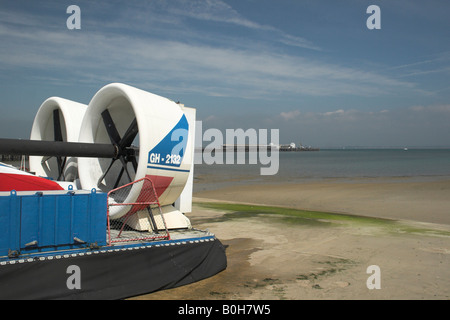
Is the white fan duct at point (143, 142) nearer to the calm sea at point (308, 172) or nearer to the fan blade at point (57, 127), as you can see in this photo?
the fan blade at point (57, 127)

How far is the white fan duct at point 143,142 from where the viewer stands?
6.53 metres

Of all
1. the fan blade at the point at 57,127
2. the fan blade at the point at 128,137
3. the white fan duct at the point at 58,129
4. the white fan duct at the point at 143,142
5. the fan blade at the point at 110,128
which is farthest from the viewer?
the fan blade at the point at 57,127

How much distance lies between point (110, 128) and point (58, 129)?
8.61ft

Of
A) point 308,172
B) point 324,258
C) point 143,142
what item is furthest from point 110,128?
point 308,172

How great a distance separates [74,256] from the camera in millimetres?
5230

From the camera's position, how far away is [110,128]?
770 cm

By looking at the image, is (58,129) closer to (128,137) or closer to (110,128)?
(110,128)

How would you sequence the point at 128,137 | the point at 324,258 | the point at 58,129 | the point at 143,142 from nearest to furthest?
1. the point at 143,142
2. the point at 128,137
3. the point at 324,258
4. the point at 58,129

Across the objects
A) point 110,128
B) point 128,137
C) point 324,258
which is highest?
point 110,128

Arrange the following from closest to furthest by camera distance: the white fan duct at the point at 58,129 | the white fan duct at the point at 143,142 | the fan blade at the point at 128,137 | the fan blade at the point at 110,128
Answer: the white fan duct at the point at 143,142
the fan blade at the point at 128,137
the fan blade at the point at 110,128
the white fan duct at the point at 58,129

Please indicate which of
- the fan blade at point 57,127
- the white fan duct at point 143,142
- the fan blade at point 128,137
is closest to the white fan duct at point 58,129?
the fan blade at point 57,127

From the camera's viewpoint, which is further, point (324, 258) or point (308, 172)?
point (308, 172)

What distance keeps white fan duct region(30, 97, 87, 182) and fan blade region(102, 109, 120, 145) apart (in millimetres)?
1456

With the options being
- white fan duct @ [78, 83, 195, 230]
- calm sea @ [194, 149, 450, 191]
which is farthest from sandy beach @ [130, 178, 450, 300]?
calm sea @ [194, 149, 450, 191]
